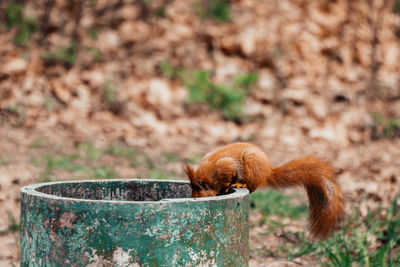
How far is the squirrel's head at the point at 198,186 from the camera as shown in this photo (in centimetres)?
208

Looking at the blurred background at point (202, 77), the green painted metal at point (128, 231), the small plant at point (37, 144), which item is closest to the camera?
the green painted metal at point (128, 231)

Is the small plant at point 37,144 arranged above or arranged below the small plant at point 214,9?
below

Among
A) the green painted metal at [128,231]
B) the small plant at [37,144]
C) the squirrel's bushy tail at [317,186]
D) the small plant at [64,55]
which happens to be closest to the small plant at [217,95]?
the small plant at [64,55]

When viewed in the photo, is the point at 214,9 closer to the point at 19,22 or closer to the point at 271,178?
the point at 19,22

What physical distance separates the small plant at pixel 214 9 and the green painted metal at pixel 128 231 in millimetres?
5039

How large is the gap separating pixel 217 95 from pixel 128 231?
468cm

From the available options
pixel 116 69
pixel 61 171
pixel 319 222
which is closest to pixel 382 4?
pixel 116 69

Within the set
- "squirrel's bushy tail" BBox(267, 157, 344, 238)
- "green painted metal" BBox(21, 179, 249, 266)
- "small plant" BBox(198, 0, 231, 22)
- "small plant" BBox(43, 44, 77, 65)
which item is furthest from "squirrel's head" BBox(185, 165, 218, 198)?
"small plant" BBox(198, 0, 231, 22)

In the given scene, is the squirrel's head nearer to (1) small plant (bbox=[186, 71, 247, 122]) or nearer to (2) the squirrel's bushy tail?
(2) the squirrel's bushy tail

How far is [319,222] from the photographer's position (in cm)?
201

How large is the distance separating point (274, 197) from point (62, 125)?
2.94m

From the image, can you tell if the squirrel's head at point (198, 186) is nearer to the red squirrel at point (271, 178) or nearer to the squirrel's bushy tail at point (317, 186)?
the red squirrel at point (271, 178)

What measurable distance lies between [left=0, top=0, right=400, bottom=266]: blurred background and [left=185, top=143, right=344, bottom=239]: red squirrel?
109 inches

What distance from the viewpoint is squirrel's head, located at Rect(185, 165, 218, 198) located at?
6.84 feet
